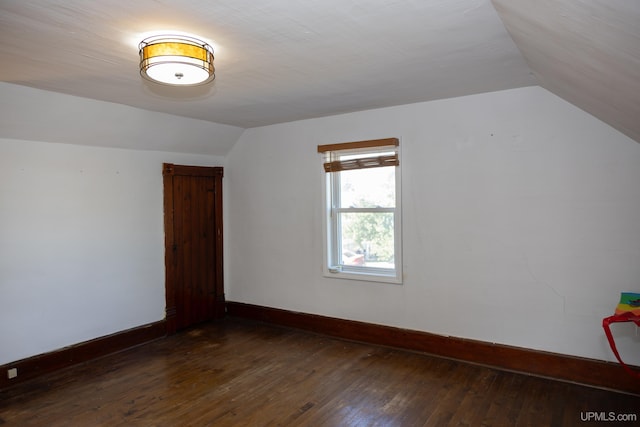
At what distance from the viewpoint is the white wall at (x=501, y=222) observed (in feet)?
10.6

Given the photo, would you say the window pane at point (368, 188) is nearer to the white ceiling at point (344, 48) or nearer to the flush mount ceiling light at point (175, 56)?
the white ceiling at point (344, 48)

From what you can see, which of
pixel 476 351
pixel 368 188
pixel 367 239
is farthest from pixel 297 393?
pixel 368 188

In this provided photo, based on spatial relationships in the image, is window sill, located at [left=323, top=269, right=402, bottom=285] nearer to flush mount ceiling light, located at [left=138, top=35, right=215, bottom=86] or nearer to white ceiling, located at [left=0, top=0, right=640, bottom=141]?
white ceiling, located at [left=0, top=0, right=640, bottom=141]

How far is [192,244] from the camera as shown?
5109 millimetres

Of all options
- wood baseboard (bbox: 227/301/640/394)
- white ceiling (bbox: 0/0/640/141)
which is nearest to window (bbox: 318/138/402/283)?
wood baseboard (bbox: 227/301/640/394)

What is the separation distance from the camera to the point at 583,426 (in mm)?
2707

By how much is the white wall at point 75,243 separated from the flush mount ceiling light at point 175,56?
6.81 ft

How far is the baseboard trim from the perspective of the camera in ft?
11.6

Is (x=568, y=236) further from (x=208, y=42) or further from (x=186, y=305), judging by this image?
(x=186, y=305)

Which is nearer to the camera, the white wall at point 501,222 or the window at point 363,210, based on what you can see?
the white wall at point 501,222

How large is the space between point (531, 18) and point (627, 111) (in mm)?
1106

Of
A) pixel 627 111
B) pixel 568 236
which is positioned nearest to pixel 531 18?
pixel 627 111

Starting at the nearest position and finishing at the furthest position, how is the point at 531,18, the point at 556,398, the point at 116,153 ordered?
the point at 531,18
the point at 556,398
the point at 116,153

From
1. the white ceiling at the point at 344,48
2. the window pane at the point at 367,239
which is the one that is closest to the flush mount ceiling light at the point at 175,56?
the white ceiling at the point at 344,48
